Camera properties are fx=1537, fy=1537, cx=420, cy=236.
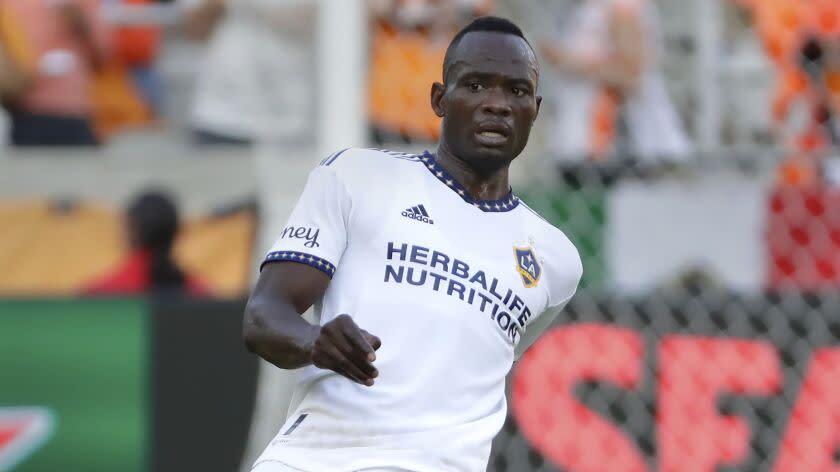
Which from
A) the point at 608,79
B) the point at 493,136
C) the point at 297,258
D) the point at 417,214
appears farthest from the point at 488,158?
the point at 608,79

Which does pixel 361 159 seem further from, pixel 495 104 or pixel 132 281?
pixel 132 281

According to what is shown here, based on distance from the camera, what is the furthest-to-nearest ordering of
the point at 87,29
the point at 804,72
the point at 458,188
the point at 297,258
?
the point at 87,29, the point at 804,72, the point at 458,188, the point at 297,258

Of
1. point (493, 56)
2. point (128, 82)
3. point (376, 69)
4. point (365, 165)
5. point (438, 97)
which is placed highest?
point (493, 56)

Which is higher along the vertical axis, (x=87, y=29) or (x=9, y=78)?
(x=87, y=29)

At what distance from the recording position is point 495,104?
3.01m

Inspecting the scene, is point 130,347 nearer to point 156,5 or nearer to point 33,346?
point 33,346

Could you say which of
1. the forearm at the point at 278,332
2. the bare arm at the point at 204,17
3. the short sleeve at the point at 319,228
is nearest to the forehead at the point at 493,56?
the short sleeve at the point at 319,228

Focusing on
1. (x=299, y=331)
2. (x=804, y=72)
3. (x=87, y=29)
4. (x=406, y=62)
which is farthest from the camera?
(x=87, y=29)

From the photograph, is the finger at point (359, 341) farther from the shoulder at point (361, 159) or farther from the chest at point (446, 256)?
the shoulder at point (361, 159)

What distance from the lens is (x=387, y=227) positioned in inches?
119

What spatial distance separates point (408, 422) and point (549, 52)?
10.9ft

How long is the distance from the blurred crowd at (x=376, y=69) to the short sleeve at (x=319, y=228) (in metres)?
2.55

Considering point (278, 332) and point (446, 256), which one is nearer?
point (278, 332)

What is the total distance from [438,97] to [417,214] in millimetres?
269
